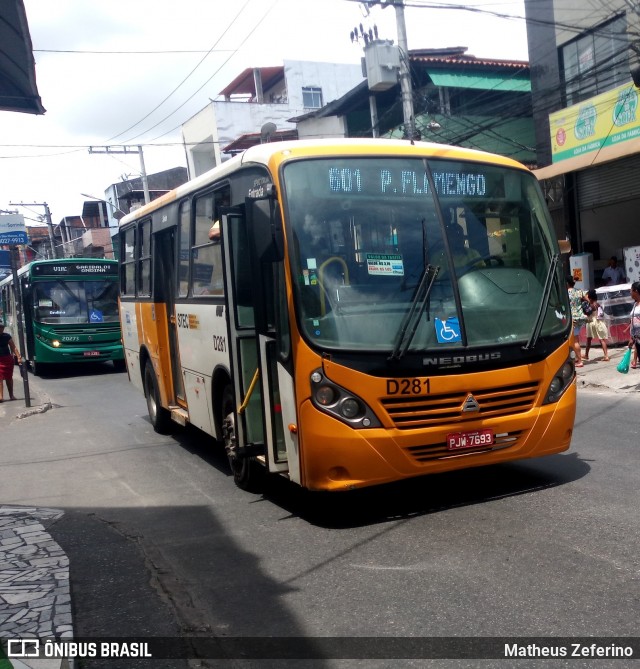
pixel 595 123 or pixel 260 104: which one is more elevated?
pixel 260 104

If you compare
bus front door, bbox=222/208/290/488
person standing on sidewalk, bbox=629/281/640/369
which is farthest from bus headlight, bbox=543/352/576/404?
person standing on sidewalk, bbox=629/281/640/369

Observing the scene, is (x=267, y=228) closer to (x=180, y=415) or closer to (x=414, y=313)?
(x=414, y=313)

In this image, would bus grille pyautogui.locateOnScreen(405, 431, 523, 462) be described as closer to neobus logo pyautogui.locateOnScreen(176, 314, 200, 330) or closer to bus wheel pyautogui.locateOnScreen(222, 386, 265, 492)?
bus wheel pyautogui.locateOnScreen(222, 386, 265, 492)

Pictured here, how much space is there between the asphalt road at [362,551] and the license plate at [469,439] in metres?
0.52

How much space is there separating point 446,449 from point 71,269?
55.0 feet

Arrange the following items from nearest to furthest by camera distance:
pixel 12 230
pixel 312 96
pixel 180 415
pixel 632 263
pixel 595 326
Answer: pixel 180 415 → pixel 595 326 → pixel 12 230 → pixel 632 263 → pixel 312 96

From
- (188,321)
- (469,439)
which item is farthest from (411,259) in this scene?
(188,321)

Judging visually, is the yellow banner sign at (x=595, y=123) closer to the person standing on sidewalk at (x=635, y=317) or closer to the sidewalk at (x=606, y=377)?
the sidewalk at (x=606, y=377)

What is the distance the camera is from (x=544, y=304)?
6090 millimetres

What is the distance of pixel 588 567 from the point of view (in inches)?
181

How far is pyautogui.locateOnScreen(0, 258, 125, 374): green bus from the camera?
66.4 ft

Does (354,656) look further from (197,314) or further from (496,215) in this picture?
(197,314)

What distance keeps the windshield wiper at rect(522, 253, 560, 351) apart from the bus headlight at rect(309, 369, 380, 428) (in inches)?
54.2

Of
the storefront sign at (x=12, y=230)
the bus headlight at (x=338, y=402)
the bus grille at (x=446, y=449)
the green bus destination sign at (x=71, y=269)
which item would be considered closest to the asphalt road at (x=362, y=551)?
the bus grille at (x=446, y=449)
